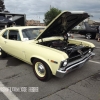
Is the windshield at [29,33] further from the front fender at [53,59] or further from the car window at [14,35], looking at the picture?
A: the front fender at [53,59]

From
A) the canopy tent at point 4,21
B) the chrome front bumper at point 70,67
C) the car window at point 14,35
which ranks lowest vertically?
the chrome front bumper at point 70,67

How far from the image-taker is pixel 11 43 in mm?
5105

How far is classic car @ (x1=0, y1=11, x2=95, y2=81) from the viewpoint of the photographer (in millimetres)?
3570

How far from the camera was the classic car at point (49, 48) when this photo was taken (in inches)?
141

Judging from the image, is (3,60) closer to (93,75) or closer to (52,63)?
(52,63)

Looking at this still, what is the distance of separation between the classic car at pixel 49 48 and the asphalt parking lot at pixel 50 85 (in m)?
0.32

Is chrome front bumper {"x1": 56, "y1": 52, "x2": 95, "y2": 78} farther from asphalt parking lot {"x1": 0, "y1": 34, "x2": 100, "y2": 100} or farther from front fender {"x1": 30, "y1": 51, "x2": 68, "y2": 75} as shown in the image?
asphalt parking lot {"x1": 0, "y1": 34, "x2": 100, "y2": 100}

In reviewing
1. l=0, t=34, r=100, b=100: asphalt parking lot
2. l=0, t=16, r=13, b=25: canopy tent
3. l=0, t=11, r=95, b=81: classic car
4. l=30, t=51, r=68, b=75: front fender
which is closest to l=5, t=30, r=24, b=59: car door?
l=0, t=11, r=95, b=81: classic car

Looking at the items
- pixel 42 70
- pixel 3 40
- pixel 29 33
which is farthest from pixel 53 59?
pixel 3 40

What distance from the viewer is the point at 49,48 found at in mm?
3902

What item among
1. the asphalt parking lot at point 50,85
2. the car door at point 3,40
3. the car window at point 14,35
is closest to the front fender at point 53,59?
the asphalt parking lot at point 50,85

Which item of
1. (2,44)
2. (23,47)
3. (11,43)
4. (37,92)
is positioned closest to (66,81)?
(37,92)

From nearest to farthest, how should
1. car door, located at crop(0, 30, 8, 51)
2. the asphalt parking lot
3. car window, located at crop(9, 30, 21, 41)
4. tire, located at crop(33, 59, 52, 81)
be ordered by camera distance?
the asphalt parking lot, tire, located at crop(33, 59, 52, 81), car window, located at crop(9, 30, 21, 41), car door, located at crop(0, 30, 8, 51)

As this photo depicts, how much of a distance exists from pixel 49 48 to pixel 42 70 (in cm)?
Answer: 65
